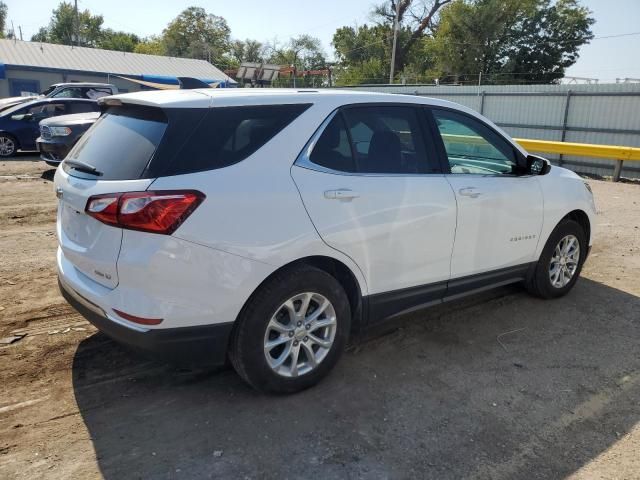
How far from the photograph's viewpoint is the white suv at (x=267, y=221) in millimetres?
2711

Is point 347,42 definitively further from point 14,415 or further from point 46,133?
point 14,415

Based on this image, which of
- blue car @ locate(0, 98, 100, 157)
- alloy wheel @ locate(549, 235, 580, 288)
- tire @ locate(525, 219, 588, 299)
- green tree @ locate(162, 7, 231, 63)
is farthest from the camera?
green tree @ locate(162, 7, 231, 63)

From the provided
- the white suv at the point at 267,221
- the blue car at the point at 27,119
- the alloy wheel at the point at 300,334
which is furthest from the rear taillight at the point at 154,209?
the blue car at the point at 27,119

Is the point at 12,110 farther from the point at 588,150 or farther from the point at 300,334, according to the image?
the point at 588,150

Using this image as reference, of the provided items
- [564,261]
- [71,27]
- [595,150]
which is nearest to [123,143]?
[564,261]

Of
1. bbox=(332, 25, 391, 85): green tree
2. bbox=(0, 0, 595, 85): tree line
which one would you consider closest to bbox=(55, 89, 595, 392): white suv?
bbox=(0, 0, 595, 85): tree line

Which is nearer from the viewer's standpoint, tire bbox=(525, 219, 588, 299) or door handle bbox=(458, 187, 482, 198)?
door handle bbox=(458, 187, 482, 198)

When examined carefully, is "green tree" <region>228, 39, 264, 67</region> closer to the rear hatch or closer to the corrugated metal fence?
the corrugated metal fence

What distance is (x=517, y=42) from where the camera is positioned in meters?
46.9

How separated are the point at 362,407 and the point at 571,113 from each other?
15.2 meters

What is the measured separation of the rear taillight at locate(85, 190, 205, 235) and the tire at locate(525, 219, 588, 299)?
11.1 feet

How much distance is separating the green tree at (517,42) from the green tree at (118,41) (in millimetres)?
58056

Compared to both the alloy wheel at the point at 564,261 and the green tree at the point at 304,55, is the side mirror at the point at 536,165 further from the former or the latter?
the green tree at the point at 304,55

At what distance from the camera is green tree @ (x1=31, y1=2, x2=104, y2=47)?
279 ft
